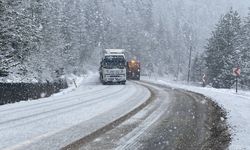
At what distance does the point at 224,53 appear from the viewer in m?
61.8

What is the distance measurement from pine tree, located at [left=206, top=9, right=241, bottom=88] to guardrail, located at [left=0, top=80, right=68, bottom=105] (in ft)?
118

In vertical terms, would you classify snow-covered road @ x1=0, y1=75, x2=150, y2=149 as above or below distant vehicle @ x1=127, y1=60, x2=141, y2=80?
above

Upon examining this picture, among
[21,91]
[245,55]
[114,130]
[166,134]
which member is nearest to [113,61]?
[21,91]

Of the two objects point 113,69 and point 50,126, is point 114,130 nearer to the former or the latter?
point 50,126

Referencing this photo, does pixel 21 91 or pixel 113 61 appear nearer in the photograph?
pixel 21 91

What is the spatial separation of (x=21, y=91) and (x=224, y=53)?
45181 millimetres

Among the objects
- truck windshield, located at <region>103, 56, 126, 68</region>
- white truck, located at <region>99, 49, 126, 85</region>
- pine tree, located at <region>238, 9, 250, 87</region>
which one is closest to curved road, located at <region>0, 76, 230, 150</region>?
white truck, located at <region>99, 49, 126, 85</region>

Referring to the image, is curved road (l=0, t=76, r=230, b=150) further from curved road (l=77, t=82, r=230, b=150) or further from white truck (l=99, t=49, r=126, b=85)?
white truck (l=99, t=49, r=126, b=85)

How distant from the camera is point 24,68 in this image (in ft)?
94.7

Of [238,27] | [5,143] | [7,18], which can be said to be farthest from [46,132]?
[238,27]

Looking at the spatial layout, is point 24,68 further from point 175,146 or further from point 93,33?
point 93,33

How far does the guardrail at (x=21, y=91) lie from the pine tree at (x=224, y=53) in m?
36.1

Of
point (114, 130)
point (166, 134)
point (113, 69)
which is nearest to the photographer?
point (166, 134)

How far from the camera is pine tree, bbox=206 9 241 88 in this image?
191 feet
